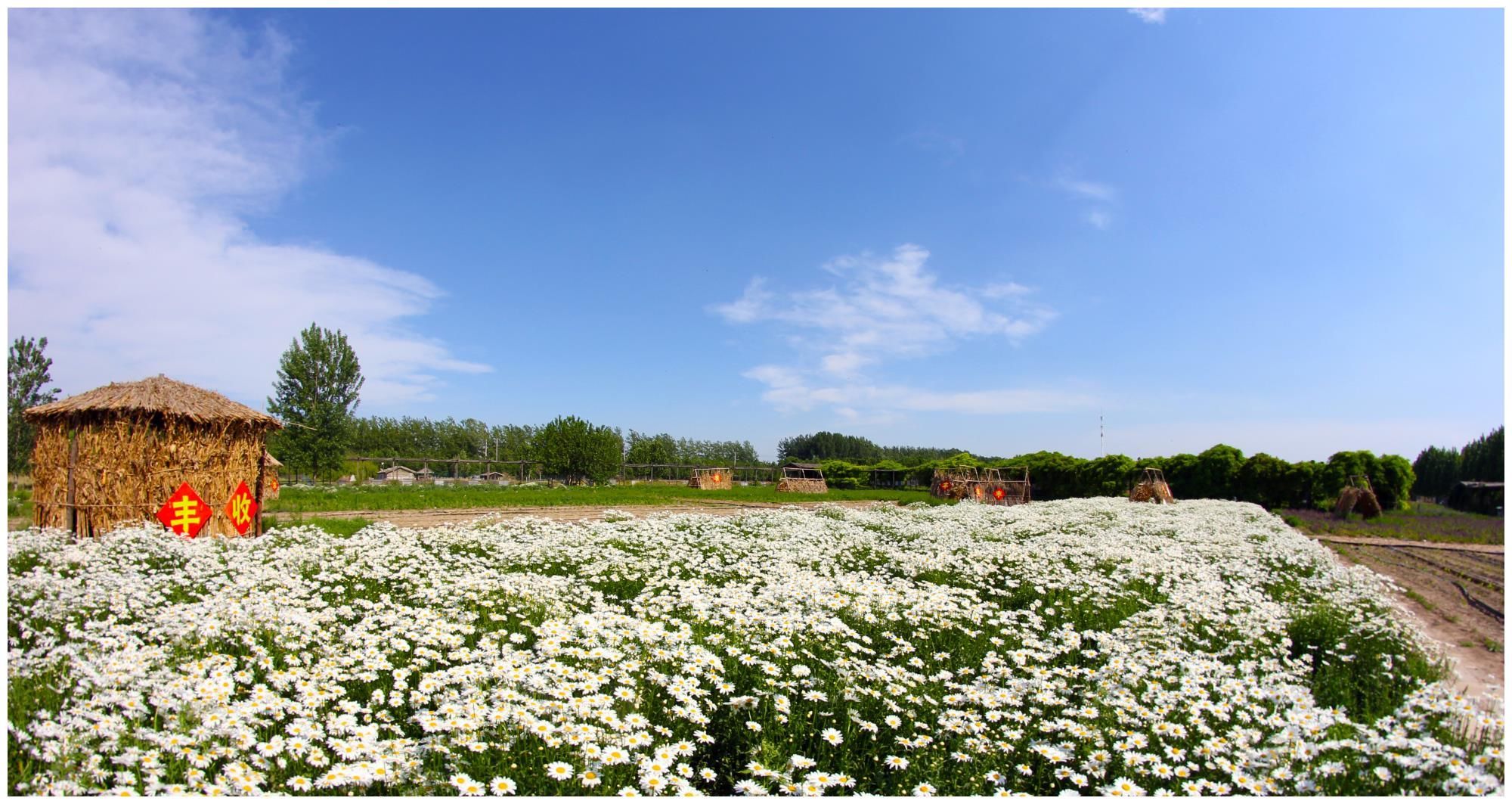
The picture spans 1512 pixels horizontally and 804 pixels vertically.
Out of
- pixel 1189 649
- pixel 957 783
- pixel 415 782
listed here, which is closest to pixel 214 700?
pixel 415 782

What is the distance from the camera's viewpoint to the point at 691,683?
14.4ft

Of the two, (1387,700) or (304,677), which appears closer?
(304,677)

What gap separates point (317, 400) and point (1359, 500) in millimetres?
54866

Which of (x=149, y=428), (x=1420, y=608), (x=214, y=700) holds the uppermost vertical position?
(x=149, y=428)

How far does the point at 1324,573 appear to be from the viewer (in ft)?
34.3

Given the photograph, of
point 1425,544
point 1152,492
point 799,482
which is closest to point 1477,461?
point 1152,492

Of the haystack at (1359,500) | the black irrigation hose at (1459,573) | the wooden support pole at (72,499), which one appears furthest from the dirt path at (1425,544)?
the wooden support pole at (72,499)

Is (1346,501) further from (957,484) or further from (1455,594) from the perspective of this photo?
(1455,594)

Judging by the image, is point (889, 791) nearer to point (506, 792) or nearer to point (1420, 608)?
point (506, 792)

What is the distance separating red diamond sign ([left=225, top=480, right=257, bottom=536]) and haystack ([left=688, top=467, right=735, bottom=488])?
38.9 meters

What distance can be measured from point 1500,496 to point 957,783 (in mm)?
36034

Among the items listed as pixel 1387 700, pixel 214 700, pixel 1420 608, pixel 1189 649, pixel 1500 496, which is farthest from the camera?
pixel 1500 496

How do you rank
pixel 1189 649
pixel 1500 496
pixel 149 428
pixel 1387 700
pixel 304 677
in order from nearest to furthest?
pixel 304 677 < pixel 1387 700 < pixel 1189 649 < pixel 149 428 < pixel 1500 496

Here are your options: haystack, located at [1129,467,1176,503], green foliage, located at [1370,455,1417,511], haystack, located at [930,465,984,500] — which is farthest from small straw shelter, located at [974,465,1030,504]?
green foliage, located at [1370,455,1417,511]
